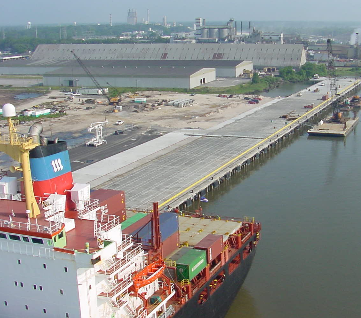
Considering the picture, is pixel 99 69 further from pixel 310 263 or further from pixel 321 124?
pixel 310 263

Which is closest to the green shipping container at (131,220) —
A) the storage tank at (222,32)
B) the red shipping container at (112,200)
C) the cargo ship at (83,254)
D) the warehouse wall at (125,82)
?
the cargo ship at (83,254)

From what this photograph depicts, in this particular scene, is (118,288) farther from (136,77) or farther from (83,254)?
(136,77)

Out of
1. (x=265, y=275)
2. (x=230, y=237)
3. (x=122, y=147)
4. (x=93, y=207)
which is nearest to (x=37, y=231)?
(x=93, y=207)

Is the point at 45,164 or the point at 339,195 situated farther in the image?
the point at 339,195

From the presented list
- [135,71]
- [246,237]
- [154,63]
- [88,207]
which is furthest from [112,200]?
[154,63]

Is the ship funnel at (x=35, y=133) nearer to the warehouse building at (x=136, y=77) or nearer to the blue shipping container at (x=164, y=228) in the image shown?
the blue shipping container at (x=164, y=228)

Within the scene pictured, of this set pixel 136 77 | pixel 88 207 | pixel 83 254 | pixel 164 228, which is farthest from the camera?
pixel 136 77
